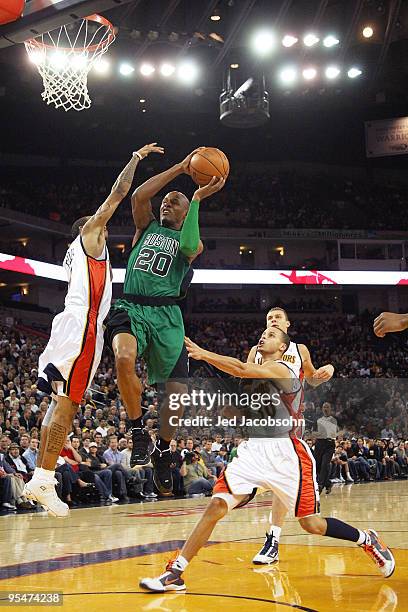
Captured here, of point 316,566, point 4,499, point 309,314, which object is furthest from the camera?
point 309,314

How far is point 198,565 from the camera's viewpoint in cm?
626

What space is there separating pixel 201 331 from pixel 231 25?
15.3 metres

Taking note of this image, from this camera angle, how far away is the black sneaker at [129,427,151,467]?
4622 mm

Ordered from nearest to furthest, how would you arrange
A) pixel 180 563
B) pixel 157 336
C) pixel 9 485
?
pixel 157 336 → pixel 180 563 → pixel 9 485

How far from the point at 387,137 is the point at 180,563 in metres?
25.3

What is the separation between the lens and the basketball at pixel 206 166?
16.5 feet

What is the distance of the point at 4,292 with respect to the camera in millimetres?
30547

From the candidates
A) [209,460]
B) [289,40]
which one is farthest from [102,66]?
[209,460]

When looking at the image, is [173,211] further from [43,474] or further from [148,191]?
[43,474]

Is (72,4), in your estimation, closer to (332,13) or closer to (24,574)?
(24,574)

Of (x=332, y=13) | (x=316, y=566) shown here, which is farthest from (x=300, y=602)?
(x=332, y=13)

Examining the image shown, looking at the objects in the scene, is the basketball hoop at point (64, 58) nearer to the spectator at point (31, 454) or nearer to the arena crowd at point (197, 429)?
the arena crowd at point (197, 429)

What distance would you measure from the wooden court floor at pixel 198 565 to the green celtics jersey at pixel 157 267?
6.77 feet

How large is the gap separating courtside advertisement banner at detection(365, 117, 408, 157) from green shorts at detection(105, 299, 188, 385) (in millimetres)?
24093
